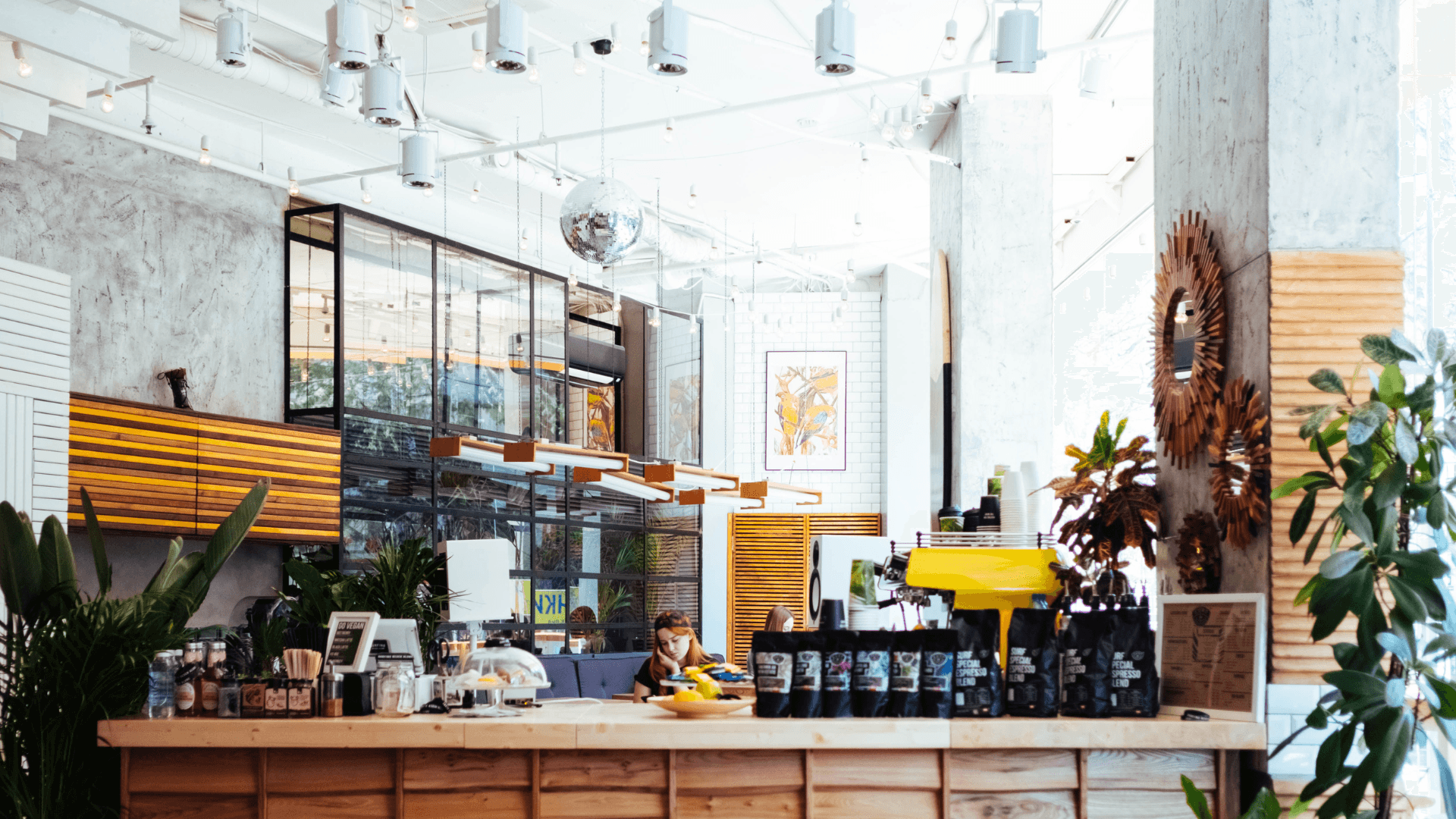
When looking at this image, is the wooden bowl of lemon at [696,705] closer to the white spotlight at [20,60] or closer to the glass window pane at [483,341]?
the white spotlight at [20,60]

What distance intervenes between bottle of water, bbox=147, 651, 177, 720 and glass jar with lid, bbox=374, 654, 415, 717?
595 millimetres

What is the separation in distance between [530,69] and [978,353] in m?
3.67

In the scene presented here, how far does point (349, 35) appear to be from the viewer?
14.6 feet

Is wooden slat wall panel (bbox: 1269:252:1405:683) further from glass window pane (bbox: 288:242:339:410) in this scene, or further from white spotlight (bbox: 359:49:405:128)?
glass window pane (bbox: 288:242:339:410)

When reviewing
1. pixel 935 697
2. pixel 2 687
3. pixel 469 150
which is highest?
pixel 469 150

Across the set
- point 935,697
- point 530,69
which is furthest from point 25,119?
point 935,697

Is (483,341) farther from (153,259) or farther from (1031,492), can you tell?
(1031,492)

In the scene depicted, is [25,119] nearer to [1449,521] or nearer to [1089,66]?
[1089,66]

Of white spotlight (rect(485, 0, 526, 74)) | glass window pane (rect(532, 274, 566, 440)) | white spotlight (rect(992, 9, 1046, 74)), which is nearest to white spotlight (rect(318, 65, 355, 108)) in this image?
white spotlight (rect(485, 0, 526, 74))

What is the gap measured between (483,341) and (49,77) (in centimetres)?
508

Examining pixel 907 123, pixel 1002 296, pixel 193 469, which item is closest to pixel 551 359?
pixel 193 469

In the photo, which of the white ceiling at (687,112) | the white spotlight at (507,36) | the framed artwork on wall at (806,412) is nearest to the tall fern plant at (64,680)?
the white spotlight at (507,36)

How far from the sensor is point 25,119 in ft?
21.6

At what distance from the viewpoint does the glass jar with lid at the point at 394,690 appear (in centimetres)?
365
